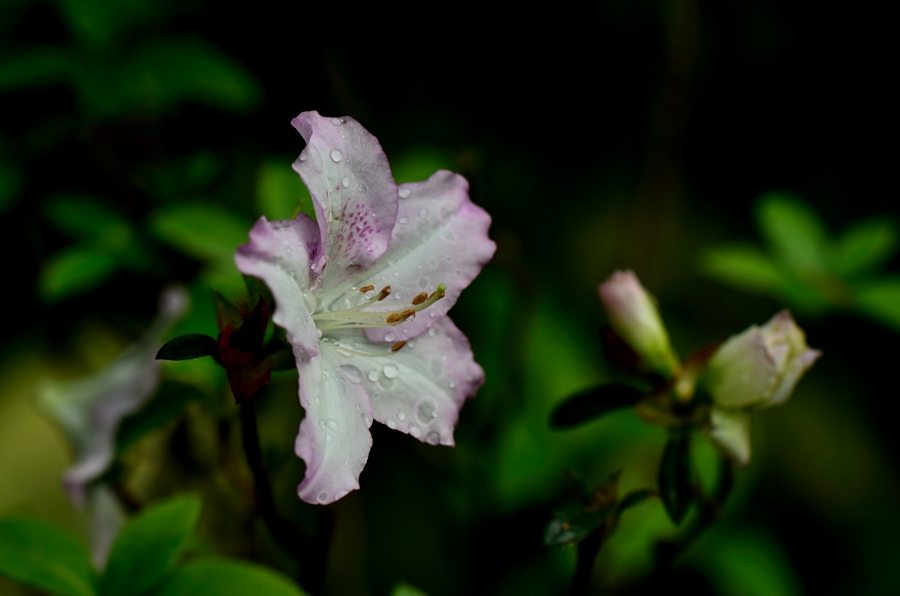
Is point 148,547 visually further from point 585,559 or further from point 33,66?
point 33,66

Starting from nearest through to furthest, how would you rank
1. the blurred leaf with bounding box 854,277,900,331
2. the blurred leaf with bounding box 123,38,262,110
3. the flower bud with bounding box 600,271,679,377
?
the flower bud with bounding box 600,271,679,377, the blurred leaf with bounding box 854,277,900,331, the blurred leaf with bounding box 123,38,262,110

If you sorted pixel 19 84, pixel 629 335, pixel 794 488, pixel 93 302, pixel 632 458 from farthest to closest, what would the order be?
pixel 794 488, pixel 632 458, pixel 93 302, pixel 19 84, pixel 629 335

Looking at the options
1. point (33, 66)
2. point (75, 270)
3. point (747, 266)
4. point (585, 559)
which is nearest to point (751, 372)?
point (585, 559)

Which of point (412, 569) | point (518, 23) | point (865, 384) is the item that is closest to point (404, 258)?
point (412, 569)

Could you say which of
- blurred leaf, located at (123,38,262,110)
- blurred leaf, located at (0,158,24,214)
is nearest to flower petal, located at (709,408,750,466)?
blurred leaf, located at (123,38,262,110)

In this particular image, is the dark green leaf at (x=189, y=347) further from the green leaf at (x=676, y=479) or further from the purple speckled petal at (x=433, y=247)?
the green leaf at (x=676, y=479)

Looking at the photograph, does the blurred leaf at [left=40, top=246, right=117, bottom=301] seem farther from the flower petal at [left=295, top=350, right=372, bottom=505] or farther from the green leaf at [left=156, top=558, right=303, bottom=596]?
the flower petal at [left=295, top=350, right=372, bottom=505]

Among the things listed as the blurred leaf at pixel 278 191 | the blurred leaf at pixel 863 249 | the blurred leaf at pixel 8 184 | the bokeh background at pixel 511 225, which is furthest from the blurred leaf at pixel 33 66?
the blurred leaf at pixel 863 249

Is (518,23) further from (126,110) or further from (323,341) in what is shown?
(323,341)
